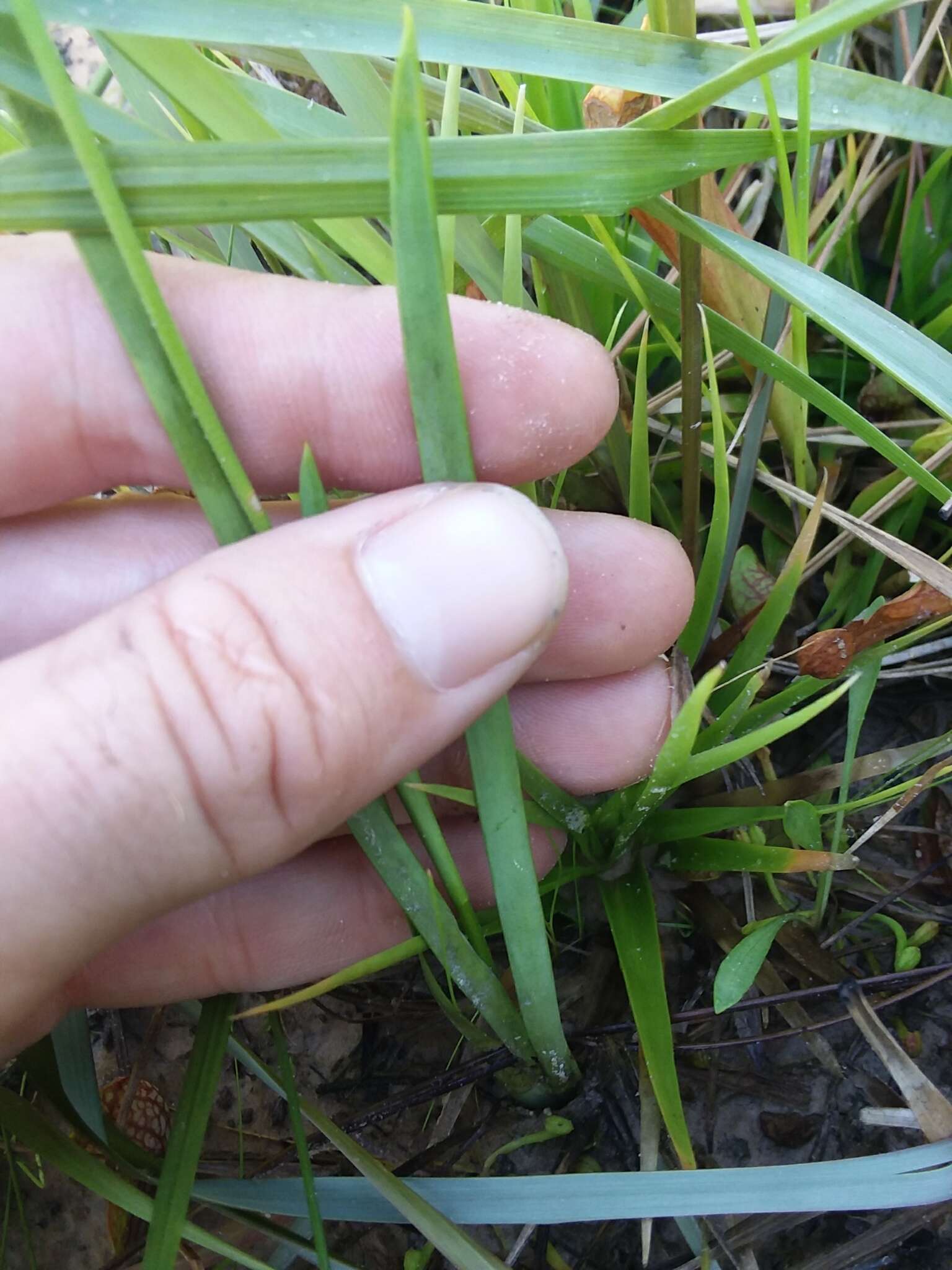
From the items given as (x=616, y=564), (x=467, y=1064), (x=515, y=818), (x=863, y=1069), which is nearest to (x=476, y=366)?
(x=616, y=564)

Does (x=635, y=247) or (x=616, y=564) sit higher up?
(x=635, y=247)

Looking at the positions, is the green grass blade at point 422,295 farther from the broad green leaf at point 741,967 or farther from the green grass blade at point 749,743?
the broad green leaf at point 741,967

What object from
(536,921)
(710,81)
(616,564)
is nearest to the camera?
(710,81)

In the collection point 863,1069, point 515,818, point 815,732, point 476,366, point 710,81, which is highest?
point 710,81

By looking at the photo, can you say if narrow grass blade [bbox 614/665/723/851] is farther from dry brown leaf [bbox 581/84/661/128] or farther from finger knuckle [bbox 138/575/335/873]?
dry brown leaf [bbox 581/84/661/128]

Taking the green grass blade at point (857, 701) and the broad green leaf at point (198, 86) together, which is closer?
the broad green leaf at point (198, 86)

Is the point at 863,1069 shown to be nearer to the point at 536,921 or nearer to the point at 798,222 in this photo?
the point at 536,921

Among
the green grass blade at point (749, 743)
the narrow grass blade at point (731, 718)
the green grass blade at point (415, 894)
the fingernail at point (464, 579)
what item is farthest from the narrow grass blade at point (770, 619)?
the green grass blade at point (415, 894)
